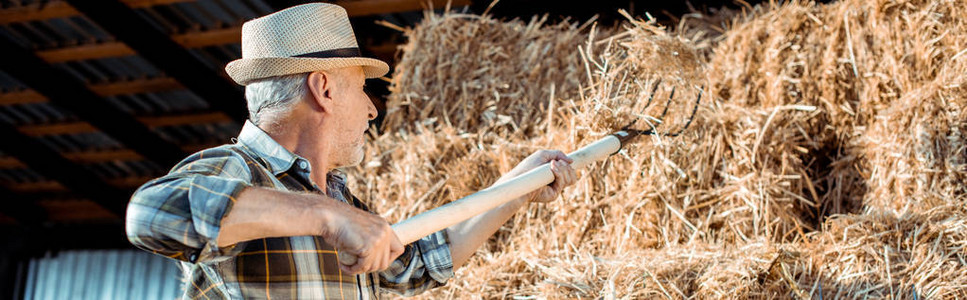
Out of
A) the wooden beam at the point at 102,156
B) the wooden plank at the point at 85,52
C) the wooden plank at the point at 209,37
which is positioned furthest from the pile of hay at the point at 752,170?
the wooden beam at the point at 102,156

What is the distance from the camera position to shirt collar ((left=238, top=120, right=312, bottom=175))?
73.7 inches

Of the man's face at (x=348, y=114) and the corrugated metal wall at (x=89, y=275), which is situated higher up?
the man's face at (x=348, y=114)

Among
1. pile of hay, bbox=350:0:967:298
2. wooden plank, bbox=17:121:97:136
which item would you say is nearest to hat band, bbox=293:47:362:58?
pile of hay, bbox=350:0:967:298

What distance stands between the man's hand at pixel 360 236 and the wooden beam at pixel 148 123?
552 cm

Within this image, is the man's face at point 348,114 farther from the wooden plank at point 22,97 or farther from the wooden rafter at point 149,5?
the wooden plank at point 22,97

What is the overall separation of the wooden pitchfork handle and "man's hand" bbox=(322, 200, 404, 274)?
1.4 inches

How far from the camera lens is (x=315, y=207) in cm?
157

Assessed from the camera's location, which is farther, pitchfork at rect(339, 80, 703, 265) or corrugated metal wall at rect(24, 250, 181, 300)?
corrugated metal wall at rect(24, 250, 181, 300)

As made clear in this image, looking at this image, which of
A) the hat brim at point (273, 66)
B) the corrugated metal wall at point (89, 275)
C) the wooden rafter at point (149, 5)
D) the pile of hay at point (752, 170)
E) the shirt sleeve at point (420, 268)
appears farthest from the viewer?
the corrugated metal wall at point (89, 275)

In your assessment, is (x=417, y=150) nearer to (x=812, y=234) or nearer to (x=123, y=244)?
(x=812, y=234)

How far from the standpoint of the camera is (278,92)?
1925mm

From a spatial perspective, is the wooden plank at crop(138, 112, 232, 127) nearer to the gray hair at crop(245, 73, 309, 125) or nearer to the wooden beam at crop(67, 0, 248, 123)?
the wooden beam at crop(67, 0, 248, 123)

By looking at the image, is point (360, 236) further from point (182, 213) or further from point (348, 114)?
point (348, 114)

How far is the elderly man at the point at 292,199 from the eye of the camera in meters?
1.53
